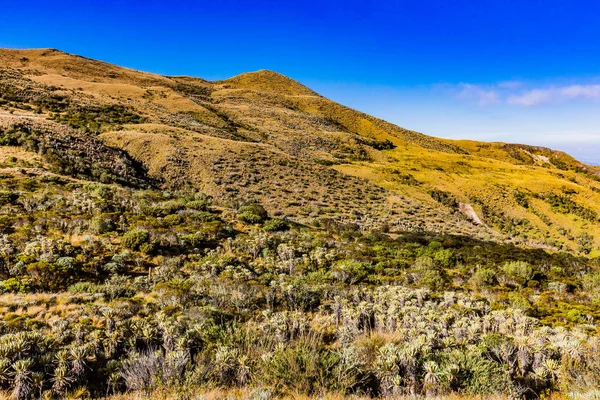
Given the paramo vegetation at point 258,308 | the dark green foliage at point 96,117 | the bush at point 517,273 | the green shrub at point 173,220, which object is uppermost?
the dark green foliage at point 96,117

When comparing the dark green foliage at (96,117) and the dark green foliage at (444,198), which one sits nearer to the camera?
the dark green foliage at (96,117)

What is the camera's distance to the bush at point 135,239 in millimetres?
14211

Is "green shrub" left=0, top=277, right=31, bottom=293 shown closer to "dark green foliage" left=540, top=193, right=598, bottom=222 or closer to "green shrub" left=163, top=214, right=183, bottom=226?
"green shrub" left=163, top=214, right=183, bottom=226

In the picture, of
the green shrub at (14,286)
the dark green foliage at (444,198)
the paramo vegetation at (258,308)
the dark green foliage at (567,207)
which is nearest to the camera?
the paramo vegetation at (258,308)

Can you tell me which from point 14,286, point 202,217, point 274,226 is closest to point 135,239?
point 14,286

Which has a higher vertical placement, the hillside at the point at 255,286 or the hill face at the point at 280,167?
the hill face at the point at 280,167

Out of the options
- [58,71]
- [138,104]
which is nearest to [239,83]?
[58,71]

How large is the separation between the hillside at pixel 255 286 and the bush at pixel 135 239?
0.11 metres

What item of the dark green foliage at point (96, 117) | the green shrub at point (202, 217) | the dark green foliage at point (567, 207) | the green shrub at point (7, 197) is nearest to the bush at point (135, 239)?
the green shrub at point (202, 217)

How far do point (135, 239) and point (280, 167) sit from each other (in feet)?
100

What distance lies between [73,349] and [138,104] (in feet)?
234

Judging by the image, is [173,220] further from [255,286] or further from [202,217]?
[255,286]

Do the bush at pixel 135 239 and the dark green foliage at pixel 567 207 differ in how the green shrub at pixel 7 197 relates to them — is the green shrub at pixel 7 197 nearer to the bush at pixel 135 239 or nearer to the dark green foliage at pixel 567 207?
the bush at pixel 135 239

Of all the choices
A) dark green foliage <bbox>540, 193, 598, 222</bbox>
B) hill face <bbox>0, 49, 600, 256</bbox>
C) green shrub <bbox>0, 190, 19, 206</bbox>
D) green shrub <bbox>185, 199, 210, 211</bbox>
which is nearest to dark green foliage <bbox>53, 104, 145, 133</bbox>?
hill face <bbox>0, 49, 600, 256</bbox>
